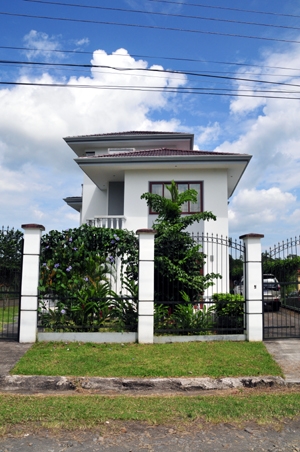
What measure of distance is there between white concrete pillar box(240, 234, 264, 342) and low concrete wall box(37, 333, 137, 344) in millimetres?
2579

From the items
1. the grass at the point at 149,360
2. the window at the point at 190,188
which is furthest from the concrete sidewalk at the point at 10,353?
the window at the point at 190,188

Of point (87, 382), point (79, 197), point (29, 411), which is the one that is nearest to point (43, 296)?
point (87, 382)

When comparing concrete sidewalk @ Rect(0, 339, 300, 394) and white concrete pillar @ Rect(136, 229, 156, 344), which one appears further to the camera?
white concrete pillar @ Rect(136, 229, 156, 344)

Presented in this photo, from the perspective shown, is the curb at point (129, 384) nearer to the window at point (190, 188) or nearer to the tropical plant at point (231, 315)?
the tropical plant at point (231, 315)

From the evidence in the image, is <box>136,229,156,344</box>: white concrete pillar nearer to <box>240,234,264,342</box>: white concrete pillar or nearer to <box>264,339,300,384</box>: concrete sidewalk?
<box>240,234,264,342</box>: white concrete pillar

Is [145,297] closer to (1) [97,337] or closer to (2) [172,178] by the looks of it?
(1) [97,337]

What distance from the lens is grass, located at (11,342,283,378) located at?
579 centimetres

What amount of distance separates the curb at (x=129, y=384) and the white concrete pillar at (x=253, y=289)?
6.89 ft

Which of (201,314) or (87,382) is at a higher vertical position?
(201,314)

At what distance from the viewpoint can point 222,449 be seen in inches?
137

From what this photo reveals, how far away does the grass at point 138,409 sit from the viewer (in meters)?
4.09

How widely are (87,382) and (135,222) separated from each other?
9312mm

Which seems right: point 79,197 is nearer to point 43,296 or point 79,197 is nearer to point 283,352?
point 43,296

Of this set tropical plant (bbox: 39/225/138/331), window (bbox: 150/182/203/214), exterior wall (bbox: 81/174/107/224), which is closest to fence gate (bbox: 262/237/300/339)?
tropical plant (bbox: 39/225/138/331)
